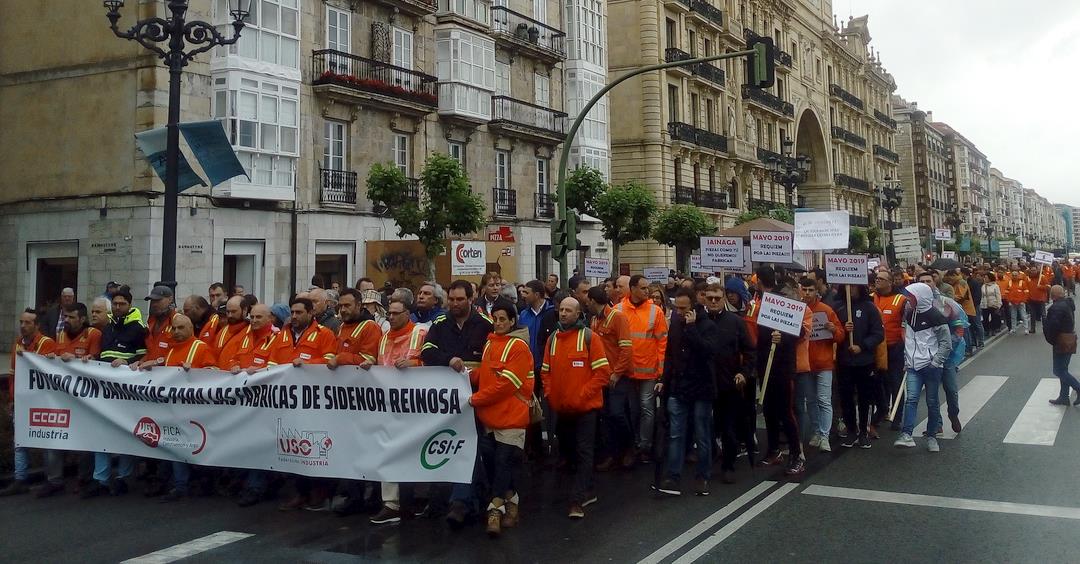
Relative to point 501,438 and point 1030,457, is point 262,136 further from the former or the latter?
point 1030,457

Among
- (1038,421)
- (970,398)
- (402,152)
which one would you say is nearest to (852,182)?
(402,152)

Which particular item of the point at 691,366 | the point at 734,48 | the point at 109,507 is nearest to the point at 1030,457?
the point at 691,366

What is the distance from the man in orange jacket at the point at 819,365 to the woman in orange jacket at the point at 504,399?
3.71m

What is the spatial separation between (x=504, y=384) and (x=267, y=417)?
238 cm

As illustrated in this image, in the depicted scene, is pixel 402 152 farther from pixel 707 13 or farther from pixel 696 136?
pixel 707 13

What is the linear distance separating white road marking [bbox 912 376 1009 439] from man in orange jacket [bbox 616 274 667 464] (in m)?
3.27

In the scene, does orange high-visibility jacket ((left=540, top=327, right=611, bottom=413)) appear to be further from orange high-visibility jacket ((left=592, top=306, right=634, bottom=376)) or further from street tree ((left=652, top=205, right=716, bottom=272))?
street tree ((left=652, top=205, right=716, bottom=272))

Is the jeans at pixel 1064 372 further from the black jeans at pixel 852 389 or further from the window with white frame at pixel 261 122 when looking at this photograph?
the window with white frame at pixel 261 122

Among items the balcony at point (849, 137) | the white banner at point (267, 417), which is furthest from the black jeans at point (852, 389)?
the balcony at point (849, 137)

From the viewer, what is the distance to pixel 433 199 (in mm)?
22172

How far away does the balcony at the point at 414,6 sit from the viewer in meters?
25.6

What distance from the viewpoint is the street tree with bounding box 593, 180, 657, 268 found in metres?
29.3

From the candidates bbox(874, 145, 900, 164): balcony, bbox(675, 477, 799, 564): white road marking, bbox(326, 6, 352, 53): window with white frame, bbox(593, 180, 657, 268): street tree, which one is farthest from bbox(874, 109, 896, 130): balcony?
bbox(675, 477, 799, 564): white road marking

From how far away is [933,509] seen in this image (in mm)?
6730
